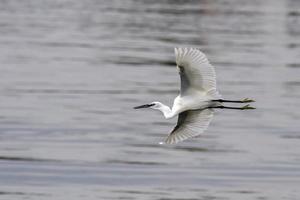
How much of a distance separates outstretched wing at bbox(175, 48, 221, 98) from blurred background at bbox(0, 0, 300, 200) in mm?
3852

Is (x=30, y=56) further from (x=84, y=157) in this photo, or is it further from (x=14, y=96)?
(x=84, y=157)

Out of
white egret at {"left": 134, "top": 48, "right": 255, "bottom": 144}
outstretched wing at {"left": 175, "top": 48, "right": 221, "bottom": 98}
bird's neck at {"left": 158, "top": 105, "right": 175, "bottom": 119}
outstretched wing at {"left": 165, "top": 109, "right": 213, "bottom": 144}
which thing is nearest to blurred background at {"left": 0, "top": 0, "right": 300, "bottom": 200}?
outstretched wing at {"left": 165, "top": 109, "right": 213, "bottom": 144}

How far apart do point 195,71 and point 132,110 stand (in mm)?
11146

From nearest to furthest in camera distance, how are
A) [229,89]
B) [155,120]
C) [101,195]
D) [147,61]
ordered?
[101,195] < [155,120] < [229,89] < [147,61]

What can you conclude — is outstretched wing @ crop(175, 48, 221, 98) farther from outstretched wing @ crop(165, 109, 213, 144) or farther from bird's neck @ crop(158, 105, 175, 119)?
outstretched wing @ crop(165, 109, 213, 144)

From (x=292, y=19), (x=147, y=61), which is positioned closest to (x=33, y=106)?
(x=147, y=61)

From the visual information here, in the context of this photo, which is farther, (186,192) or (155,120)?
(155,120)

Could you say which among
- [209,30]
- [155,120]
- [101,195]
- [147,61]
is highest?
[209,30]

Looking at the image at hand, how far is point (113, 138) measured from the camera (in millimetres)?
21328

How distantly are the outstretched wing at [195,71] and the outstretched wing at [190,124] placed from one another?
389mm

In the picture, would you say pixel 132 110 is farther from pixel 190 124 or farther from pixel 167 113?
pixel 167 113

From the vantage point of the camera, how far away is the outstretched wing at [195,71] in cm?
1323

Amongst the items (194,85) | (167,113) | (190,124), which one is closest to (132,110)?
(190,124)

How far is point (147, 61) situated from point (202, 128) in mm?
17404
